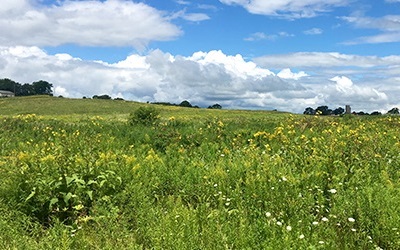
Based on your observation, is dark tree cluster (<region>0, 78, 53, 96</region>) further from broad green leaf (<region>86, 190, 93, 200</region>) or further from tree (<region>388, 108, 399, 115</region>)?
broad green leaf (<region>86, 190, 93, 200</region>)

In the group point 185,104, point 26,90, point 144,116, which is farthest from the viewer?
point 26,90

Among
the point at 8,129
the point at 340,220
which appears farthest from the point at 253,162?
the point at 8,129

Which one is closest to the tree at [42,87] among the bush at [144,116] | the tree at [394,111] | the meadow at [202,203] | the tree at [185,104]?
the tree at [185,104]

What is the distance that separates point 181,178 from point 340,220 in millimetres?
3124

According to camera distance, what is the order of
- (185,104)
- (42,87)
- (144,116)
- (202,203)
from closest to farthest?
(202,203), (144,116), (185,104), (42,87)

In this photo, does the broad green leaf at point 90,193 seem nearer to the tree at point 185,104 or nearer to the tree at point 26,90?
the tree at point 185,104

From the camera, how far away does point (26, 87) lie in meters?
148

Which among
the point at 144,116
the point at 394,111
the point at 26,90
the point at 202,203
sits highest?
the point at 26,90

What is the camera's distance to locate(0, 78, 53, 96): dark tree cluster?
138125 mm

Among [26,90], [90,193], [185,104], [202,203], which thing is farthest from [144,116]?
[26,90]

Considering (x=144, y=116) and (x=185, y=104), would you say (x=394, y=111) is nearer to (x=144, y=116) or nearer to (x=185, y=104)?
(x=144, y=116)

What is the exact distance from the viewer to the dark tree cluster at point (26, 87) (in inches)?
5438

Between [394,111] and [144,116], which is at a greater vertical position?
[394,111]

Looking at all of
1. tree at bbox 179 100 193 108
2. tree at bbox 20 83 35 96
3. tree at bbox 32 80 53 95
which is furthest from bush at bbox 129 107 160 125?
tree at bbox 20 83 35 96
